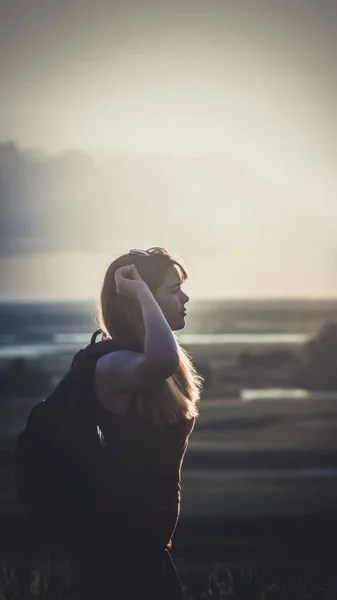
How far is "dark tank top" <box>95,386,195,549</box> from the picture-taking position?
4.66 ft

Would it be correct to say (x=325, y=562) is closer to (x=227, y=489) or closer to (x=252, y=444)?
(x=227, y=489)

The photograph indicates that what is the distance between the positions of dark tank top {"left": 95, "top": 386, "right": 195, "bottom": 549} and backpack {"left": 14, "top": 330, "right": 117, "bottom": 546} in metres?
0.02

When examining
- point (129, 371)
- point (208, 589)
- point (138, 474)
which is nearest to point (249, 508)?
point (208, 589)

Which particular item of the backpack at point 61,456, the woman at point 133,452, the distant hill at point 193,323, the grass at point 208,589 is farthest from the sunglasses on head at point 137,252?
the distant hill at point 193,323

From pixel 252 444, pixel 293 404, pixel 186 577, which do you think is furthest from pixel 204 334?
pixel 186 577

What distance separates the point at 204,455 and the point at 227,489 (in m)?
2.93

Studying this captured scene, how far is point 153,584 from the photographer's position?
4.79ft

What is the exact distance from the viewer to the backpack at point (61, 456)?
4.61ft

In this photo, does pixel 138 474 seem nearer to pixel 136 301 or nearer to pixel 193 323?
pixel 136 301

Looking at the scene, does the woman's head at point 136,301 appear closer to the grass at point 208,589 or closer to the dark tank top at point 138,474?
the dark tank top at point 138,474

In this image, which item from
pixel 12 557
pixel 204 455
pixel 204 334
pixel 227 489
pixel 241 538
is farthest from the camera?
pixel 204 334

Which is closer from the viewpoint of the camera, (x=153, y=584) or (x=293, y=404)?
(x=153, y=584)

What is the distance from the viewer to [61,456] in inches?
55.4

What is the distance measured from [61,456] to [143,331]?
0.25 meters
